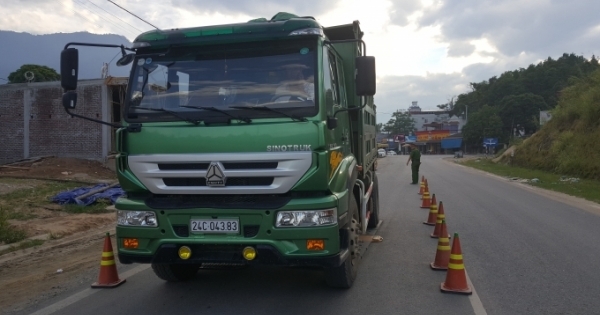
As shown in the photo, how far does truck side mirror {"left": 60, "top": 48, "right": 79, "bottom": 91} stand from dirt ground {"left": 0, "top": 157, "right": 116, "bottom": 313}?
2408 millimetres

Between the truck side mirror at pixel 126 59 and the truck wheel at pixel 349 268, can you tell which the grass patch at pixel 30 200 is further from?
the truck wheel at pixel 349 268

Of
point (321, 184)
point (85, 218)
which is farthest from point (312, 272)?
point (85, 218)

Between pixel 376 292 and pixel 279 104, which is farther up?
pixel 279 104

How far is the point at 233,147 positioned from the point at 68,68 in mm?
1909

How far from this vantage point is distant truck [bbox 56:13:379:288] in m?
4.82

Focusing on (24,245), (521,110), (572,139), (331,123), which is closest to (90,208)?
(24,245)

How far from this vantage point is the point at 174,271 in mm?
6215

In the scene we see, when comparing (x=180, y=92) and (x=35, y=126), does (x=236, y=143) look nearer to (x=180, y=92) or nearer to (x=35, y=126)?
(x=180, y=92)

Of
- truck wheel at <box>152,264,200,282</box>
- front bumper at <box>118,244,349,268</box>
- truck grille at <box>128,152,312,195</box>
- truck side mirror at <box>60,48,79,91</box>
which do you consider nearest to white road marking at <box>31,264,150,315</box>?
truck wheel at <box>152,264,200,282</box>

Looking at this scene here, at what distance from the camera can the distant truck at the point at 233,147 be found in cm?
482

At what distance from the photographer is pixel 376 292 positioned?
5922 millimetres

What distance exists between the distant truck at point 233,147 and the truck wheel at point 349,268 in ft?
0.20

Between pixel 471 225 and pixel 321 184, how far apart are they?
277 inches

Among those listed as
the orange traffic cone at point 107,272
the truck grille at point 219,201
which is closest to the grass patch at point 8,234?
the orange traffic cone at point 107,272
